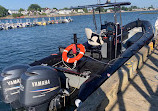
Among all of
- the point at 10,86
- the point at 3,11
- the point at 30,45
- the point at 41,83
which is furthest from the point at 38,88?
the point at 3,11

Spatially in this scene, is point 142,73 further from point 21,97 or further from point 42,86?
point 21,97

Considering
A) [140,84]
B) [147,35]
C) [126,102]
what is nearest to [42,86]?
[126,102]

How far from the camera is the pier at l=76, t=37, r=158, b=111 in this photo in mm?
3104

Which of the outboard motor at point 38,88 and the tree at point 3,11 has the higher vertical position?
the tree at point 3,11

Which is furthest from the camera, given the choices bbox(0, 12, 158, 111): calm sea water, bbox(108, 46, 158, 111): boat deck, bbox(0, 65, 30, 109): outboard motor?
bbox(0, 12, 158, 111): calm sea water

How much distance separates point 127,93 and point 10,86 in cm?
332

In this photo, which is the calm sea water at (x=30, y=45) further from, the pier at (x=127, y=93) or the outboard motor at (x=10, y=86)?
the pier at (x=127, y=93)

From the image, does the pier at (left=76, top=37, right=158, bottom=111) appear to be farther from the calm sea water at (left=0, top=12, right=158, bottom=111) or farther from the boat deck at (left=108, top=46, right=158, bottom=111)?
the calm sea water at (left=0, top=12, right=158, bottom=111)

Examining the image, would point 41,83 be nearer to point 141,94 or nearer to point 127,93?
point 127,93

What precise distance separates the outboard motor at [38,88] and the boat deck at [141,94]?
1.64m

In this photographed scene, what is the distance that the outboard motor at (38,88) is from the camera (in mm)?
3406

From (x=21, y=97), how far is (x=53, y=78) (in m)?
0.93

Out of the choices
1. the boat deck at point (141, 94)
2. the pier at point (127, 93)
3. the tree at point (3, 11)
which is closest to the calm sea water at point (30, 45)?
the pier at point (127, 93)

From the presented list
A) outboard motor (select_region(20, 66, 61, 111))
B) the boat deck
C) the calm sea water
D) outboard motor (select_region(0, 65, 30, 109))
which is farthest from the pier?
the calm sea water
